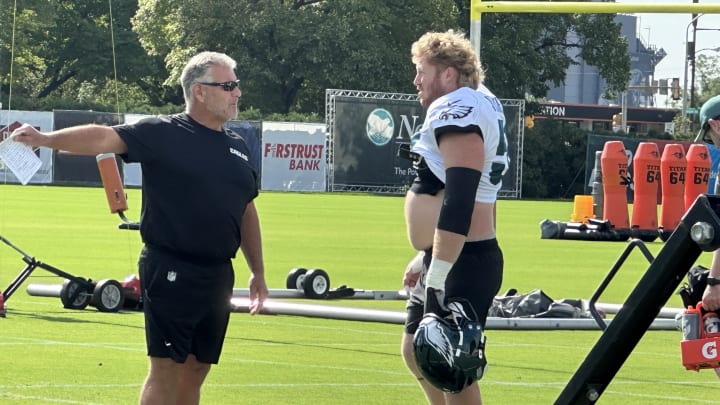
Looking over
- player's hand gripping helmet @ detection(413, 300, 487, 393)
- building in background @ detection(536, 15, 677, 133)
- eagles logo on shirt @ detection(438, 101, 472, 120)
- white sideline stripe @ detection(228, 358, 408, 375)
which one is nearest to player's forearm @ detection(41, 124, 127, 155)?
eagles logo on shirt @ detection(438, 101, 472, 120)

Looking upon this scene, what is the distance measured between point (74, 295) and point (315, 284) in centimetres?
285

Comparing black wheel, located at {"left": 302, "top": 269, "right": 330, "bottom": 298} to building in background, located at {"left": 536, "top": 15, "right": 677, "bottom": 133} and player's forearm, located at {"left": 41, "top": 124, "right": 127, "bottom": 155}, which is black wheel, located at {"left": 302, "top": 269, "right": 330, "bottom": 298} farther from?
building in background, located at {"left": 536, "top": 15, "right": 677, "bottom": 133}

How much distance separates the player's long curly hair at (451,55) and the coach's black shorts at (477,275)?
76 cm

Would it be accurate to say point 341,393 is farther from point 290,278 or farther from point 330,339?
point 290,278

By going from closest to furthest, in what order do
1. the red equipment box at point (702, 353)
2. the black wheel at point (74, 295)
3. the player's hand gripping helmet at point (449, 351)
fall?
the player's hand gripping helmet at point (449, 351), the red equipment box at point (702, 353), the black wheel at point (74, 295)

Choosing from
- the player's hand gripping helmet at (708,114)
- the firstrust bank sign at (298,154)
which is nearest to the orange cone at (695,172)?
the player's hand gripping helmet at (708,114)

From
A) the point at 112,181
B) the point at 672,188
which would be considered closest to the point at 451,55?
the point at 112,181

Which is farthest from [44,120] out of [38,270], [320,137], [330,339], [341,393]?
[341,393]

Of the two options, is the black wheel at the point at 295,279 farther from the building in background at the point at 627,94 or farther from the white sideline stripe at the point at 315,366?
the building in background at the point at 627,94

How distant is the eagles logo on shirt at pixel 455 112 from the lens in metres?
6.59

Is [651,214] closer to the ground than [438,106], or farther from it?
closer to the ground

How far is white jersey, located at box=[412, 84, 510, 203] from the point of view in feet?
21.6

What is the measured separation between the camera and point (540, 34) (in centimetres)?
6862

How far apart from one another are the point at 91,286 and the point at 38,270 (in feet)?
16.8
